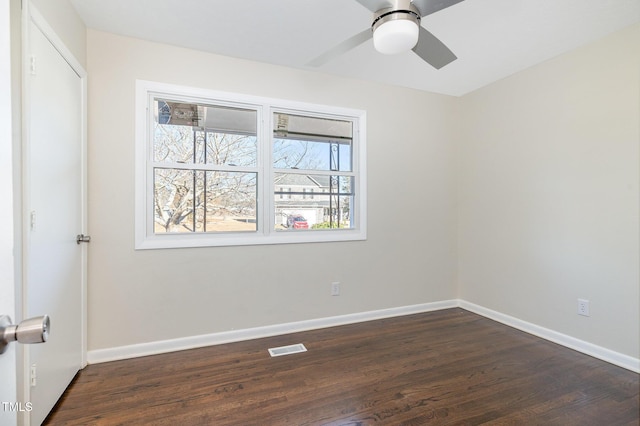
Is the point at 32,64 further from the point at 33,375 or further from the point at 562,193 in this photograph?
the point at 562,193

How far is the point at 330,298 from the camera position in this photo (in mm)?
3133

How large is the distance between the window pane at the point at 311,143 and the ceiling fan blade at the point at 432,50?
1351mm

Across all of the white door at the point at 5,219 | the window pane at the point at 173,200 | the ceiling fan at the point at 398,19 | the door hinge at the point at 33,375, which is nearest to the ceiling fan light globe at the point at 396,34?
the ceiling fan at the point at 398,19

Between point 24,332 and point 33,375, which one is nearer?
point 24,332

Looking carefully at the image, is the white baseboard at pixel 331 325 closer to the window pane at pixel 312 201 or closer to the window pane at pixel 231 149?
the window pane at pixel 312 201

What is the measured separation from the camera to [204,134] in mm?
2766

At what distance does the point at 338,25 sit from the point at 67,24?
1791 mm

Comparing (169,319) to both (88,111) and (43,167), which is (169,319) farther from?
(88,111)

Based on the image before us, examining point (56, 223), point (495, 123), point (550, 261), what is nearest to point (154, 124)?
point (56, 223)

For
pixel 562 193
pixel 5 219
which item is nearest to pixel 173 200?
pixel 5 219

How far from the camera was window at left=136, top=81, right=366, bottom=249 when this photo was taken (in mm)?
2582

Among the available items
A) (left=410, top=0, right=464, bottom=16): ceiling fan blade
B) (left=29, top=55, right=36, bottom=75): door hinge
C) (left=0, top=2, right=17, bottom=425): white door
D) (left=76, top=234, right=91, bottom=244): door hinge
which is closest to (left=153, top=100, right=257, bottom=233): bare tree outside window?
(left=76, top=234, right=91, bottom=244): door hinge

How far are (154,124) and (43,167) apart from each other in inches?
41.5

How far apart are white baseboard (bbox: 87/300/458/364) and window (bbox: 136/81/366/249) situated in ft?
2.63
